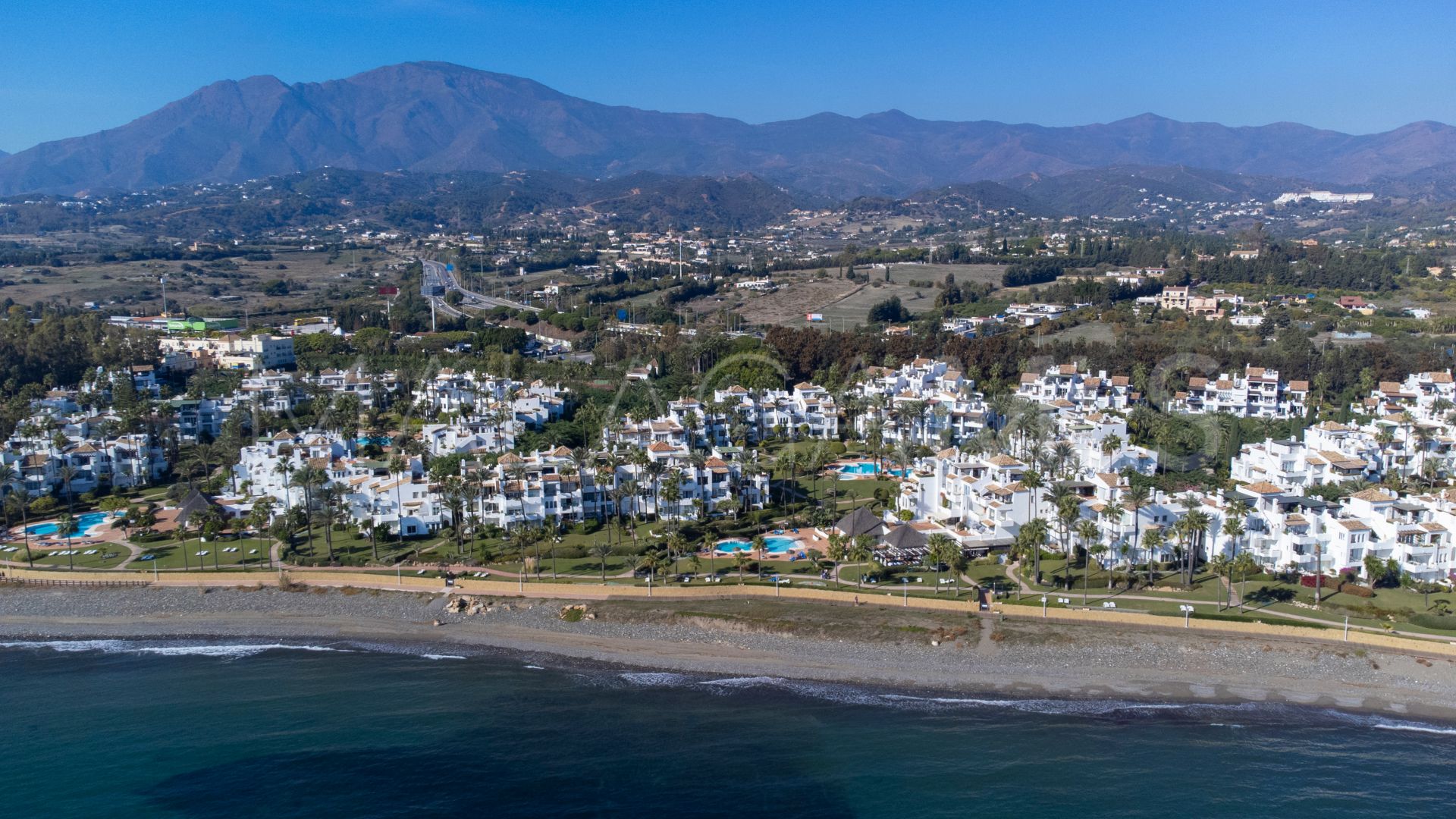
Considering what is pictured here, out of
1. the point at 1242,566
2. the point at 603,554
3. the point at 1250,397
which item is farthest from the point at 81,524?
the point at 1250,397

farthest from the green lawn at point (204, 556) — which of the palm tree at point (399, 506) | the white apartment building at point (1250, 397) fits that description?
the white apartment building at point (1250, 397)

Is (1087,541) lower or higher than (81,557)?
higher

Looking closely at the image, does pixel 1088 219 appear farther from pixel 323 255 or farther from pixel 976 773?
pixel 976 773

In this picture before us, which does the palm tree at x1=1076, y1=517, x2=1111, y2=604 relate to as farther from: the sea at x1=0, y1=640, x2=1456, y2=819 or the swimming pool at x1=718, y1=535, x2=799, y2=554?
the swimming pool at x1=718, y1=535, x2=799, y2=554

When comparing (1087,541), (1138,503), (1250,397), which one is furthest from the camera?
(1250,397)

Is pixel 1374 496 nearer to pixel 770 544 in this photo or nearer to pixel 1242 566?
pixel 1242 566

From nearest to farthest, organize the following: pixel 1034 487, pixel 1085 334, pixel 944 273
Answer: pixel 1034 487, pixel 1085 334, pixel 944 273

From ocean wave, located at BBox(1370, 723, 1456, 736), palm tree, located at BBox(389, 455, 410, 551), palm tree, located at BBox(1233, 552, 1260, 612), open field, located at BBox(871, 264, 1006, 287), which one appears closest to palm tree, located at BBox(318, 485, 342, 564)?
palm tree, located at BBox(389, 455, 410, 551)

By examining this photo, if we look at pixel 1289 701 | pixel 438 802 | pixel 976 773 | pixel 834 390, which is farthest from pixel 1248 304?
pixel 438 802

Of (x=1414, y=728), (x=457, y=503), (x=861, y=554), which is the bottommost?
(x=1414, y=728)
